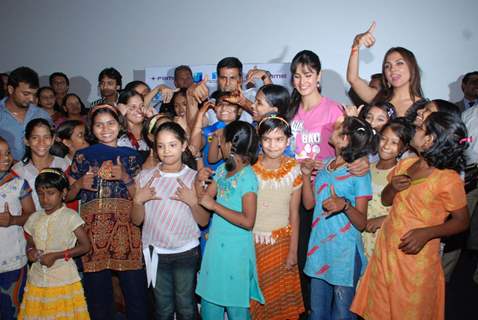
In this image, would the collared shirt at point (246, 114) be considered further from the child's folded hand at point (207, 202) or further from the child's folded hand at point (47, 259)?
the child's folded hand at point (47, 259)

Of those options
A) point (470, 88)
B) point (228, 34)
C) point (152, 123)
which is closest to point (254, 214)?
point (152, 123)

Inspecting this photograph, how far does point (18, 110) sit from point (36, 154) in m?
1.03

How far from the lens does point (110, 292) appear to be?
2574 millimetres

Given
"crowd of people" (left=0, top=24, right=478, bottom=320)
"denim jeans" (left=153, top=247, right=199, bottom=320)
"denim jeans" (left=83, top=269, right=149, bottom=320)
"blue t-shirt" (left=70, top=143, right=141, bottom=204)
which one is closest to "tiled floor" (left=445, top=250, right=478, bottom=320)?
"crowd of people" (left=0, top=24, right=478, bottom=320)

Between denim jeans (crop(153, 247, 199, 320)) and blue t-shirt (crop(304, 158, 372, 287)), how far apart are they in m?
0.68

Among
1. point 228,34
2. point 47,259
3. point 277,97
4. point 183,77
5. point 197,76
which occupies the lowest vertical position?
point 47,259

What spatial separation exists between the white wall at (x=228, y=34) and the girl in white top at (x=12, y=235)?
3370 mm

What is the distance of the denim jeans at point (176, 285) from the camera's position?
229 cm

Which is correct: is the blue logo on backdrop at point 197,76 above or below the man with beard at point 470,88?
above

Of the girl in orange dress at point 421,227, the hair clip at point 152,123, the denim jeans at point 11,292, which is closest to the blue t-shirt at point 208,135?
the hair clip at point 152,123

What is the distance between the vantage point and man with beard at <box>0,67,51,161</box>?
3408mm

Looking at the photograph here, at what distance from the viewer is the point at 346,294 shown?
2.24m

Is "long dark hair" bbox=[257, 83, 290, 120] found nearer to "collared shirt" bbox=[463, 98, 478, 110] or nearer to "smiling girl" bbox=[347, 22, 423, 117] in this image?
"smiling girl" bbox=[347, 22, 423, 117]

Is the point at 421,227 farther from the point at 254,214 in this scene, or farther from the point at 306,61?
the point at 306,61
